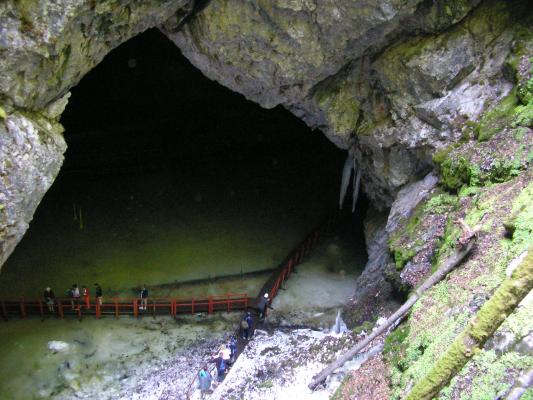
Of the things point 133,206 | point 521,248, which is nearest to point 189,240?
point 133,206

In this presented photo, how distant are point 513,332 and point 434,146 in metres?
6.77

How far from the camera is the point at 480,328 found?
6.83 metres

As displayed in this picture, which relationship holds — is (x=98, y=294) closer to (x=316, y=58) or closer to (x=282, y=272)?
(x=282, y=272)

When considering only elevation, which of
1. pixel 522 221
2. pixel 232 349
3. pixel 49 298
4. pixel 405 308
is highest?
pixel 522 221

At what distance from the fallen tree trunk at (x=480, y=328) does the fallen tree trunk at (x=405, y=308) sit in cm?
317

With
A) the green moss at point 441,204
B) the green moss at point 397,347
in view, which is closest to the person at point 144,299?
the green moss at point 397,347

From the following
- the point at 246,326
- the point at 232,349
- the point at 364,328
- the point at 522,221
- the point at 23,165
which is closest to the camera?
the point at 522,221

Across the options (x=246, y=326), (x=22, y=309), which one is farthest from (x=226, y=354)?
(x=22, y=309)

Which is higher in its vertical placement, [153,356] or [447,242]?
[447,242]

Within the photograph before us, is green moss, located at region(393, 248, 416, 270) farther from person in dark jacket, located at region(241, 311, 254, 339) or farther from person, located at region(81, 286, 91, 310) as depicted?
person, located at region(81, 286, 91, 310)

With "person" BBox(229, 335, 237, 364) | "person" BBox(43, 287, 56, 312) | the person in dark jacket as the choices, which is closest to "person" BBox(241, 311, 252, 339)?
the person in dark jacket

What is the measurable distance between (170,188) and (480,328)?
627 inches

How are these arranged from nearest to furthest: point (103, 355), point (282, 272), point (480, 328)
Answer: point (480, 328), point (103, 355), point (282, 272)

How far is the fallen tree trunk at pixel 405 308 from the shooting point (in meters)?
10.5
